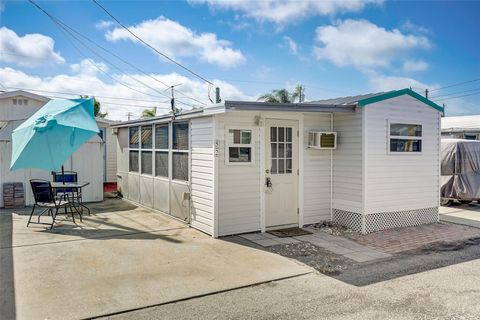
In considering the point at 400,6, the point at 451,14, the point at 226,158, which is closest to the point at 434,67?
the point at 451,14

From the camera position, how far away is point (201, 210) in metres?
6.82

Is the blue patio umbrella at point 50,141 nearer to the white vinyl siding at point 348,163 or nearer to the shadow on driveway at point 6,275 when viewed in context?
the shadow on driveway at point 6,275

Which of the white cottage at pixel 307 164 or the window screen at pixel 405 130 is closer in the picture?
the white cottage at pixel 307 164

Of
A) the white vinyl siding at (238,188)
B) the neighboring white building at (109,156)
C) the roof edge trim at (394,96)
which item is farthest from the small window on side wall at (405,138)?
the neighboring white building at (109,156)

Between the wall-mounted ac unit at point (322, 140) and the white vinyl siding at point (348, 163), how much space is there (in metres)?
0.19

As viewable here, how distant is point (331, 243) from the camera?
20.4 ft

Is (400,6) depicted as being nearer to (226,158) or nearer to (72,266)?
(226,158)

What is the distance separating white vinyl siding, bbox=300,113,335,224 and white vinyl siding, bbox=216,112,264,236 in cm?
108

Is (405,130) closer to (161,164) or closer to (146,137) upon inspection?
(161,164)

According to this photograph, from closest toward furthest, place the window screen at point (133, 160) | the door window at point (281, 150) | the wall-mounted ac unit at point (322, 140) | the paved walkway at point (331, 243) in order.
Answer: the paved walkway at point (331, 243), the door window at point (281, 150), the wall-mounted ac unit at point (322, 140), the window screen at point (133, 160)

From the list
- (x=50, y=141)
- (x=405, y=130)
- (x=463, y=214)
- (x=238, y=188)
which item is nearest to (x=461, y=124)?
(x=463, y=214)

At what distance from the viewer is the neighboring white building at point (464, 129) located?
14945 mm

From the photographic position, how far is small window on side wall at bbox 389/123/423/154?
7.30 metres

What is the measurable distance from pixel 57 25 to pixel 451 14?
10.8 m
